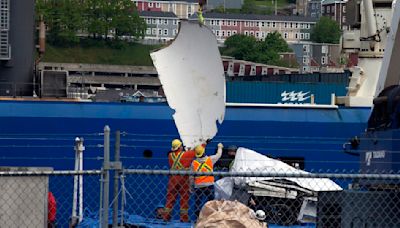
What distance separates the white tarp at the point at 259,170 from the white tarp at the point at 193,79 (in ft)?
2.05

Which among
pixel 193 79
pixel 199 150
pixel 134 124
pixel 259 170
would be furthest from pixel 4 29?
pixel 259 170

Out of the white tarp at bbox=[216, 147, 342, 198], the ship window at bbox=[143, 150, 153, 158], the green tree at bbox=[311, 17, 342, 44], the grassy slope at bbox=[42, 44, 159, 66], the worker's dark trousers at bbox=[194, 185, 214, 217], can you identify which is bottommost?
the grassy slope at bbox=[42, 44, 159, 66]

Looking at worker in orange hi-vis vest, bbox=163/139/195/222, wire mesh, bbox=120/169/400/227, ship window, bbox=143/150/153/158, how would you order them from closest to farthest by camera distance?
1. wire mesh, bbox=120/169/400/227
2. worker in orange hi-vis vest, bbox=163/139/195/222
3. ship window, bbox=143/150/153/158

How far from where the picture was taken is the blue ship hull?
24.1 m

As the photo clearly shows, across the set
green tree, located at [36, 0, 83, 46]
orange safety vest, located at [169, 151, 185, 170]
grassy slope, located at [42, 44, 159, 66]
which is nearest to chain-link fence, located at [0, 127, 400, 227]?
orange safety vest, located at [169, 151, 185, 170]

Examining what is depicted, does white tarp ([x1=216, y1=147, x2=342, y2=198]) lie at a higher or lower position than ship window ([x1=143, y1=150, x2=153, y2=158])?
higher

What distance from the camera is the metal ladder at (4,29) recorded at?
25.8 meters

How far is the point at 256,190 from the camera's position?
18422 millimetres

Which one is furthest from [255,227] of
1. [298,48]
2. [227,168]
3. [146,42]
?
[298,48]

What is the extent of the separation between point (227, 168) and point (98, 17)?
405ft

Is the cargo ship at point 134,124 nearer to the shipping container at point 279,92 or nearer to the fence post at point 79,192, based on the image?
the shipping container at point 279,92

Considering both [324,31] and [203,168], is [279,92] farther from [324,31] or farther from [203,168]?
[324,31]

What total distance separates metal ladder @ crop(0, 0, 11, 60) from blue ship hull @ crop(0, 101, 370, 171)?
1438 millimetres

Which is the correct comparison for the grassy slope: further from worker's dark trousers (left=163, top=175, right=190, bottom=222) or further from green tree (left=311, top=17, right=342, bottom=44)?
worker's dark trousers (left=163, top=175, right=190, bottom=222)
